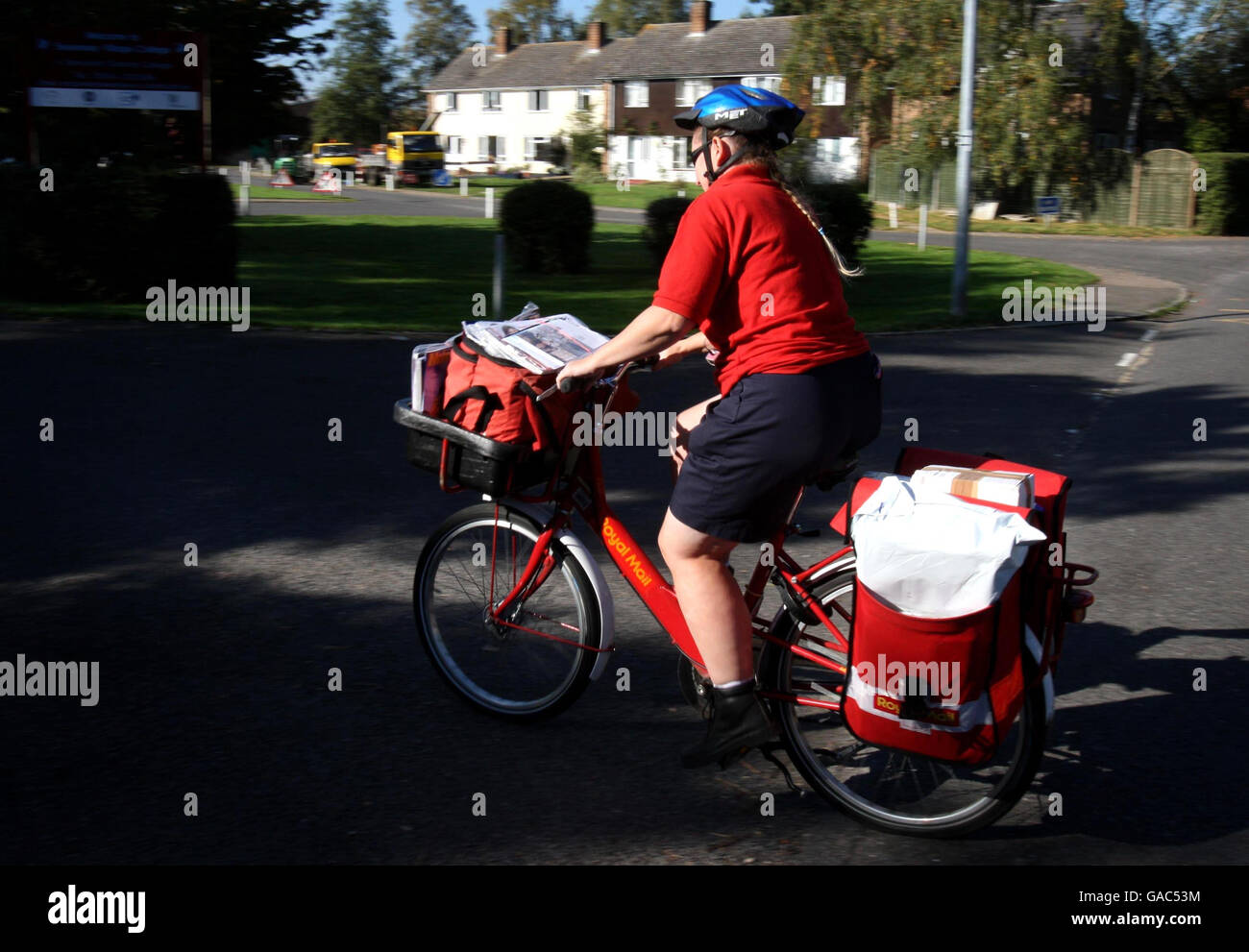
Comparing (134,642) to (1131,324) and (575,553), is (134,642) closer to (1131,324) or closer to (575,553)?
(575,553)

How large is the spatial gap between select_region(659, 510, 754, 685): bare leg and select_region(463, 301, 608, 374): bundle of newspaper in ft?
2.15

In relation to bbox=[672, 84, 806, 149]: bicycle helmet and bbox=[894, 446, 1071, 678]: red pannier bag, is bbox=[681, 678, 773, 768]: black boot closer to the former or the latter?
bbox=[894, 446, 1071, 678]: red pannier bag

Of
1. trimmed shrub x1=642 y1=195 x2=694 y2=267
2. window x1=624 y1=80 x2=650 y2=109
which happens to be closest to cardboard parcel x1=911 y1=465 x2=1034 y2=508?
trimmed shrub x1=642 y1=195 x2=694 y2=267

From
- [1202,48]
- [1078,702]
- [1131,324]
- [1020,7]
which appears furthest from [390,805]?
[1202,48]

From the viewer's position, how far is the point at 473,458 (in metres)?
4.16

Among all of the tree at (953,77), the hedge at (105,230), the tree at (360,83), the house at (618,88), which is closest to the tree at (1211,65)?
the tree at (953,77)

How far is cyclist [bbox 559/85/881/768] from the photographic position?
11.5 feet

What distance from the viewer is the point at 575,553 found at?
4.30 m

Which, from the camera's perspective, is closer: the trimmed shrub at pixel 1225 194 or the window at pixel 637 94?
the trimmed shrub at pixel 1225 194

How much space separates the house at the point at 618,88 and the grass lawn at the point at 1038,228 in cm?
1717

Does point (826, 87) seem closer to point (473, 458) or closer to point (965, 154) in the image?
point (965, 154)

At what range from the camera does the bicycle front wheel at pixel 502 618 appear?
4395mm

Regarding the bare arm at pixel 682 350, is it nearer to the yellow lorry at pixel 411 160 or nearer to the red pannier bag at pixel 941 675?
the red pannier bag at pixel 941 675

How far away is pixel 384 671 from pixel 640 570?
128cm
